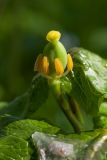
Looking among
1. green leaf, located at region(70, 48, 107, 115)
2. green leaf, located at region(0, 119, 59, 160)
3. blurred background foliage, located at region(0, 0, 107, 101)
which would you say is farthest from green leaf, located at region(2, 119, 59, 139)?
blurred background foliage, located at region(0, 0, 107, 101)

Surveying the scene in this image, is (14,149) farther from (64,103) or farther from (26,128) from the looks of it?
A: (64,103)

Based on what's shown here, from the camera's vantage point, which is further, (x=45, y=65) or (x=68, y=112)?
(x=68, y=112)

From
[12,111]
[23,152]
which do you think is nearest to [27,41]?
[12,111]

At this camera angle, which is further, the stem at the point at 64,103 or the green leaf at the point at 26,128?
the stem at the point at 64,103

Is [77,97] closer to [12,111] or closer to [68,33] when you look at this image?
[12,111]

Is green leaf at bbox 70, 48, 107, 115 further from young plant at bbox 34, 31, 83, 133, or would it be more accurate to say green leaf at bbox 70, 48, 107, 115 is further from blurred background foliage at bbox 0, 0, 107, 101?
blurred background foliage at bbox 0, 0, 107, 101

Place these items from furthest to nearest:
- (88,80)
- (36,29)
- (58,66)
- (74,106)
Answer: (36,29)
(74,106)
(88,80)
(58,66)

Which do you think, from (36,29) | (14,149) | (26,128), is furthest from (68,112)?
(36,29)

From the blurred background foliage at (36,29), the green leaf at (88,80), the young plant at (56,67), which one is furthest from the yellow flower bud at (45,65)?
the blurred background foliage at (36,29)

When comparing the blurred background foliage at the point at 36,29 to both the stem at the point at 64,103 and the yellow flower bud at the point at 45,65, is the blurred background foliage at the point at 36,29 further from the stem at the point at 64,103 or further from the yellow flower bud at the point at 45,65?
the yellow flower bud at the point at 45,65
